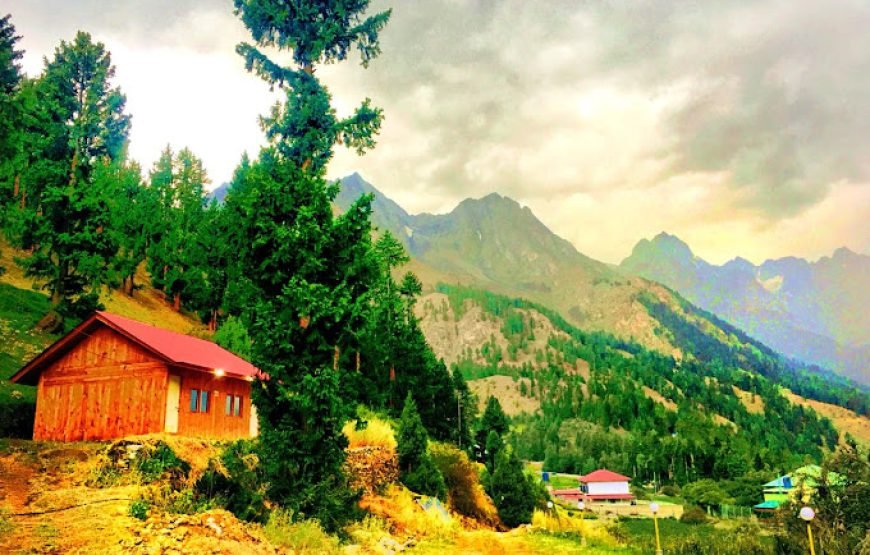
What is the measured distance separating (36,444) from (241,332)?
56.6 ft

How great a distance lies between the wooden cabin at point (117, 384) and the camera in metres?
21.1

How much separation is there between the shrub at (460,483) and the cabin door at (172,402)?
47.7 feet

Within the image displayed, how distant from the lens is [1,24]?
39594 millimetres

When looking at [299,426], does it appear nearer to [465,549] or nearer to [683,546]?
[465,549]

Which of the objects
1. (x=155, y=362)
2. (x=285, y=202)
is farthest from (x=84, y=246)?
(x=285, y=202)

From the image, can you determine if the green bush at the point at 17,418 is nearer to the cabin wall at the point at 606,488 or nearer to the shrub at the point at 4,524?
the shrub at the point at 4,524

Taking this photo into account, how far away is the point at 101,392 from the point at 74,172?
19.3 m

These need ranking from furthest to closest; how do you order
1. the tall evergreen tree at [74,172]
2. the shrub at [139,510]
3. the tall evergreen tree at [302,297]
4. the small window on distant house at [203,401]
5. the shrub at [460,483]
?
the tall evergreen tree at [74,172], the shrub at [460,483], the small window on distant house at [203,401], the tall evergreen tree at [302,297], the shrub at [139,510]

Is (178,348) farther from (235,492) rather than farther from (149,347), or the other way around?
(235,492)

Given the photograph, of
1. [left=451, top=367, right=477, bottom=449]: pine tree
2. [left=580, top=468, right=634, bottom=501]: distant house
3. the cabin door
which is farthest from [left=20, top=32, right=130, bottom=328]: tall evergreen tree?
[left=580, top=468, right=634, bottom=501]: distant house

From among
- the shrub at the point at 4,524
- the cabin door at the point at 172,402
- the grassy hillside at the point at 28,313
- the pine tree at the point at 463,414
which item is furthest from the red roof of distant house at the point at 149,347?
the pine tree at the point at 463,414

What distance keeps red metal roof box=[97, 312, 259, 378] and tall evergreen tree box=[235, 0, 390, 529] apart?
223 centimetres

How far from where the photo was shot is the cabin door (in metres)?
21.1

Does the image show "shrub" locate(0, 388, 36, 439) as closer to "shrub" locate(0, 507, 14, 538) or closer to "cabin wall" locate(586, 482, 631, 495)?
"shrub" locate(0, 507, 14, 538)
